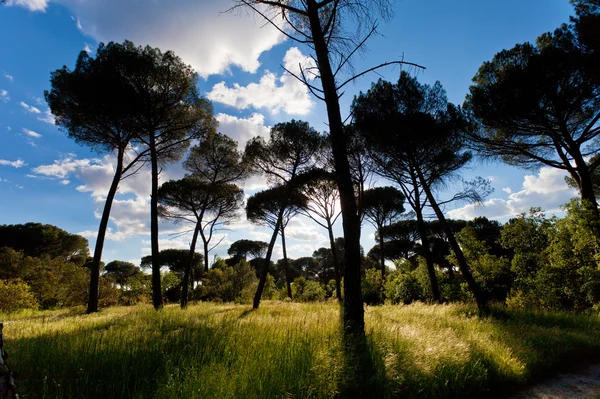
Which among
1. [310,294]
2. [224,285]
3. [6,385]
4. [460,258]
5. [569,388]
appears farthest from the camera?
[310,294]

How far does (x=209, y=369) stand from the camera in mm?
3090

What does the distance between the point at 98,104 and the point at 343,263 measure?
12.3 m

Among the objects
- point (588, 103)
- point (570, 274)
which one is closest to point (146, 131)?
point (570, 274)

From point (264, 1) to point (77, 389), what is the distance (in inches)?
262

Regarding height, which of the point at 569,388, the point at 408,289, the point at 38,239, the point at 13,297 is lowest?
the point at 408,289

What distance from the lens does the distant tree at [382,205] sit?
21.9 m

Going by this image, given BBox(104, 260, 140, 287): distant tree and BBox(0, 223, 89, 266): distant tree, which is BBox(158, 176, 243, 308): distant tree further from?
BBox(104, 260, 140, 287): distant tree

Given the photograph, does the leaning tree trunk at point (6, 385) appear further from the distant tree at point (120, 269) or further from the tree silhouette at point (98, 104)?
the distant tree at point (120, 269)

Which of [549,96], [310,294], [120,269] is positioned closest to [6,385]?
[549,96]

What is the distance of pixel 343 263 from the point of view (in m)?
7.38

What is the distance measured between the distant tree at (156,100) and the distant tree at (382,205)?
14359 millimetres

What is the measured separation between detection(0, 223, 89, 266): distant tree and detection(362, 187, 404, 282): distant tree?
31.0 metres

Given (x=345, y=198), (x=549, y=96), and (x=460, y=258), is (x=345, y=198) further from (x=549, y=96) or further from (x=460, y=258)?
(x=549, y=96)

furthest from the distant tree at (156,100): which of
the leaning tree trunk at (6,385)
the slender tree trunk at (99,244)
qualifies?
the leaning tree trunk at (6,385)
